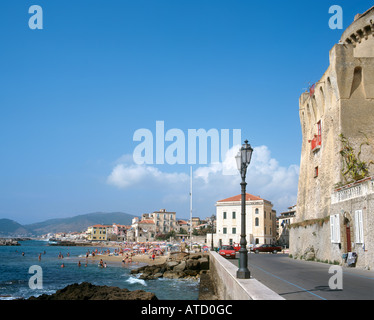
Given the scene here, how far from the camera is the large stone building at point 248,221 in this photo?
205ft

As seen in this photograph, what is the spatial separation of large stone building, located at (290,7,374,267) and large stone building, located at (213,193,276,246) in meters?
30.9

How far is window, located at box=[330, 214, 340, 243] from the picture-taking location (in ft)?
69.6

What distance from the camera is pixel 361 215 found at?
18172 mm

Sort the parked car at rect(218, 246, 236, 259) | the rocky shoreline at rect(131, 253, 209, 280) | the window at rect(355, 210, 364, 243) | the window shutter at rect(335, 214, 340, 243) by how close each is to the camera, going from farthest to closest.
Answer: the rocky shoreline at rect(131, 253, 209, 280), the parked car at rect(218, 246, 236, 259), the window shutter at rect(335, 214, 340, 243), the window at rect(355, 210, 364, 243)

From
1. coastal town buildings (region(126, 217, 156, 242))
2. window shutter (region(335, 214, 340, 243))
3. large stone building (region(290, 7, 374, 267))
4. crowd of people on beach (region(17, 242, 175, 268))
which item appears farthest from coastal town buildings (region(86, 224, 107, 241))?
window shutter (region(335, 214, 340, 243))

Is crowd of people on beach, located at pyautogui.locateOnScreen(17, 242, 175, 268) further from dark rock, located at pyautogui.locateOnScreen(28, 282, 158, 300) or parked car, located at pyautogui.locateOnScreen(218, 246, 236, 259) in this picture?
dark rock, located at pyautogui.locateOnScreen(28, 282, 158, 300)

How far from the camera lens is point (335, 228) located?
2164 cm

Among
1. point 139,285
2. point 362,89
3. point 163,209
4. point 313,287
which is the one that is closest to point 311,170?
point 362,89

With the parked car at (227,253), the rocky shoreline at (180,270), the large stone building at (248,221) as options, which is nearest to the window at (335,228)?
the parked car at (227,253)

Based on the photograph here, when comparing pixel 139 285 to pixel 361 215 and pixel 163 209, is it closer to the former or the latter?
pixel 361 215

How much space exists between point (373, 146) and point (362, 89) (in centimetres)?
426

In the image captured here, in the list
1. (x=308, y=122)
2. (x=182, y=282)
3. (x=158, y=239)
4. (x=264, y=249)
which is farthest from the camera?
(x=158, y=239)

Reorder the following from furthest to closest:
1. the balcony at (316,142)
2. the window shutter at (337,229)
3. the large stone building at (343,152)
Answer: the balcony at (316,142) < the window shutter at (337,229) < the large stone building at (343,152)

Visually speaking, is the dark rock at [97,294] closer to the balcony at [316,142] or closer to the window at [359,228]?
the window at [359,228]
